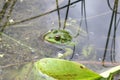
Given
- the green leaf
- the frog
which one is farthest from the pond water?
the green leaf

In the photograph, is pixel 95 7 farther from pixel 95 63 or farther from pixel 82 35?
pixel 95 63

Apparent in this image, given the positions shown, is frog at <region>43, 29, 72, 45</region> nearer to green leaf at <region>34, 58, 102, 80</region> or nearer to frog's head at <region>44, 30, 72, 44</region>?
frog's head at <region>44, 30, 72, 44</region>

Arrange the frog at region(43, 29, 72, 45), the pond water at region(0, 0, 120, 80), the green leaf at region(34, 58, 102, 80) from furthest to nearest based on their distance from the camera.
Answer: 1. the frog at region(43, 29, 72, 45)
2. the pond water at region(0, 0, 120, 80)
3. the green leaf at region(34, 58, 102, 80)

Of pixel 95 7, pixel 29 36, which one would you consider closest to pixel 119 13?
pixel 95 7

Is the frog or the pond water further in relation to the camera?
the frog

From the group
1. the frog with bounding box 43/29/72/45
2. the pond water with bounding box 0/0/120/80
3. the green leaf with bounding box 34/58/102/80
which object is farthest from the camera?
the frog with bounding box 43/29/72/45

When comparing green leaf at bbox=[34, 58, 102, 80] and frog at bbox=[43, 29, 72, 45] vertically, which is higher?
green leaf at bbox=[34, 58, 102, 80]

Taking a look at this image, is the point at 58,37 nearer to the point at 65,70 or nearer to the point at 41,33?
the point at 41,33
